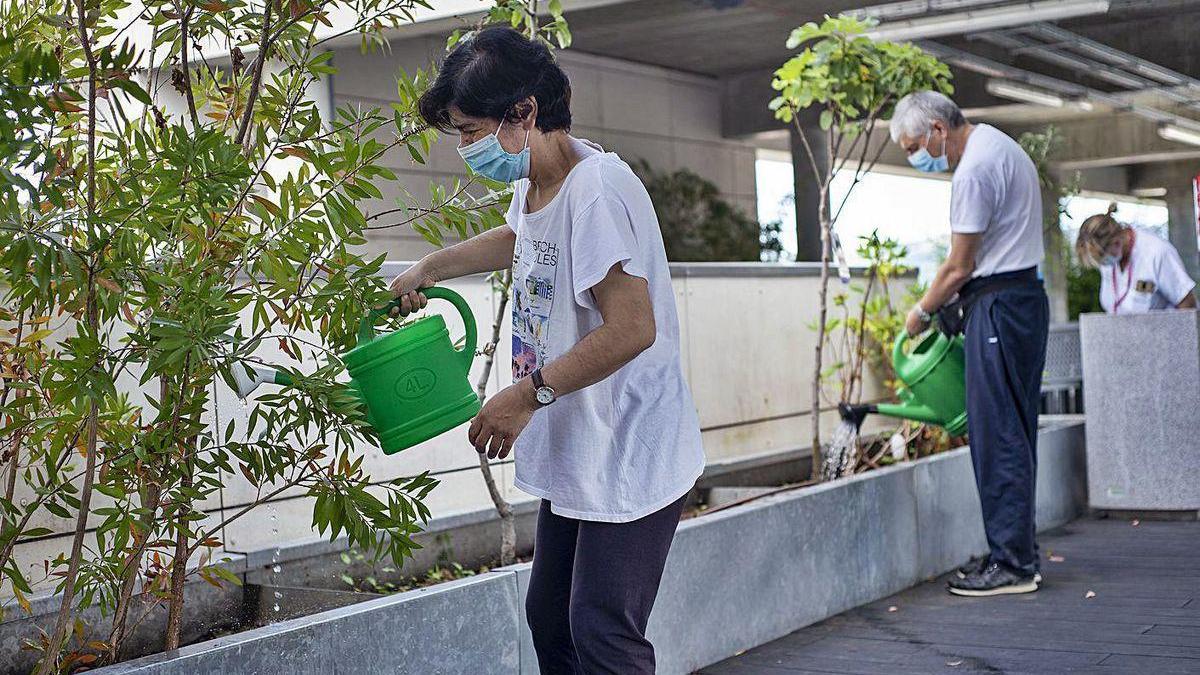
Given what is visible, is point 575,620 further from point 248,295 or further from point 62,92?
point 62,92

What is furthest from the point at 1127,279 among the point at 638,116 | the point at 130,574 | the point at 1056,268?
the point at 638,116

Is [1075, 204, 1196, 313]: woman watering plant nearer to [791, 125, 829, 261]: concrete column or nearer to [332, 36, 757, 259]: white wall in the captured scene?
[332, 36, 757, 259]: white wall

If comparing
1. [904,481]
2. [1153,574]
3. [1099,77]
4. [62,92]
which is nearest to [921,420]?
[904,481]

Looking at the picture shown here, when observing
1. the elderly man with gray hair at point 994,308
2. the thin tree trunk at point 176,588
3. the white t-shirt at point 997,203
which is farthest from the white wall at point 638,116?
the thin tree trunk at point 176,588

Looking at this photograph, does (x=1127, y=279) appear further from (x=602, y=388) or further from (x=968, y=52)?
(x=968, y=52)

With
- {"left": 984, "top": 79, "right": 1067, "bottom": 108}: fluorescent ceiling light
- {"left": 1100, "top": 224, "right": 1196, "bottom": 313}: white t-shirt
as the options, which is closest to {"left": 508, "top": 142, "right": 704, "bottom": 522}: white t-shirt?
{"left": 1100, "top": 224, "right": 1196, "bottom": 313}: white t-shirt

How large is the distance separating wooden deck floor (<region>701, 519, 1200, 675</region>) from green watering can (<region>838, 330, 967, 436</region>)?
57cm

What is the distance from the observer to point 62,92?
7.63 feet

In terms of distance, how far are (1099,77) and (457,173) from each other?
19.7 feet

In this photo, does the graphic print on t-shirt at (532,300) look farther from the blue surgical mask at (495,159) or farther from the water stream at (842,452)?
the water stream at (842,452)

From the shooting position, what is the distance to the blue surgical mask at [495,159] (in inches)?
84.0

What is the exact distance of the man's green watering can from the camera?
7.49ft

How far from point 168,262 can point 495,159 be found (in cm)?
59

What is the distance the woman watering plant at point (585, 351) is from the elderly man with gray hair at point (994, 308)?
2.32 metres
